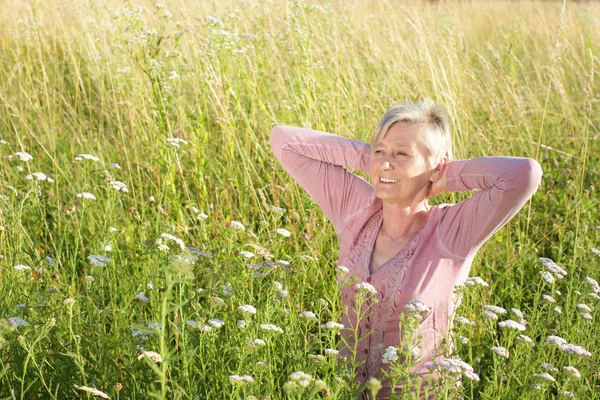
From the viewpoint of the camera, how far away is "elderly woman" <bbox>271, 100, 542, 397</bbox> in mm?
2759

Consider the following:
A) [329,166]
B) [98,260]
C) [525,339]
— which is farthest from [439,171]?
[98,260]

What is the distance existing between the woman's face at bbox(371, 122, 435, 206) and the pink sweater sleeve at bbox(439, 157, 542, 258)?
16 cm

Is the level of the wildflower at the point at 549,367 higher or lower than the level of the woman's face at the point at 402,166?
lower

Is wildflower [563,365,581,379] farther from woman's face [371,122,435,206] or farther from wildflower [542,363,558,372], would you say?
woman's face [371,122,435,206]

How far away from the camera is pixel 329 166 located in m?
3.36

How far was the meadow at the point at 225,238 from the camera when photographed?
8.20ft

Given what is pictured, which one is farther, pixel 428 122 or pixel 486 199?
pixel 428 122

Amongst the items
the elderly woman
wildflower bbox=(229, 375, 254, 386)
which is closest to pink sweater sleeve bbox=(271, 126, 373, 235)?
the elderly woman

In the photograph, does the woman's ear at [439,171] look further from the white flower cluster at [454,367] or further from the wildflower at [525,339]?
the white flower cluster at [454,367]

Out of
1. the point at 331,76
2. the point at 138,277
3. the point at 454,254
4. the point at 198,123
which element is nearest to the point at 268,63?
the point at 331,76

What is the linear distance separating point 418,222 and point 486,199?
1.14 feet

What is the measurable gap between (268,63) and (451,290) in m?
3.30

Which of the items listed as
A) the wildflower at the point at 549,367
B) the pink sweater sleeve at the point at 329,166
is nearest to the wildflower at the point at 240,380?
the wildflower at the point at 549,367

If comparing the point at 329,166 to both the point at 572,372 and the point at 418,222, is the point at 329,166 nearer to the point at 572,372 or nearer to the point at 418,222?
the point at 418,222
